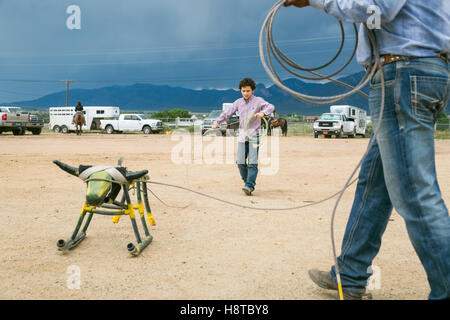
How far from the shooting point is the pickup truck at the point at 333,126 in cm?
3341

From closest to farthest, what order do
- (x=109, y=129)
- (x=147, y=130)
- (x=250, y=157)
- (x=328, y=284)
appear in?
(x=328, y=284), (x=250, y=157), (x=147, y=130), (x=109, y=129)

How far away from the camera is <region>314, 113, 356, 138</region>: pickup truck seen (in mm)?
33406

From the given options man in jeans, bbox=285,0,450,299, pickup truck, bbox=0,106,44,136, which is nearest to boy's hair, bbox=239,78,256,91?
man in jeans, bbox=285,0,450,299

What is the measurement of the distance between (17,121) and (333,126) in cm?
2148

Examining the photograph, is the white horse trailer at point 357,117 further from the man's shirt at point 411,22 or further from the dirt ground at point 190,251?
the man's shirt at point 411,22

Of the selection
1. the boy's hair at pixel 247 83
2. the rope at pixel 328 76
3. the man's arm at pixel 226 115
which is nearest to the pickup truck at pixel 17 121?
the man's arm at pixel 226 115

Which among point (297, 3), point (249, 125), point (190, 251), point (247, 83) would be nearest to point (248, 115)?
point (249, 125)

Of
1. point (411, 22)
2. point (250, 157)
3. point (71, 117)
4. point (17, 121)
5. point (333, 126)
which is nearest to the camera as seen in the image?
point (411, 22)

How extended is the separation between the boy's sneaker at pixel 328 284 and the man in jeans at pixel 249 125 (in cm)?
435

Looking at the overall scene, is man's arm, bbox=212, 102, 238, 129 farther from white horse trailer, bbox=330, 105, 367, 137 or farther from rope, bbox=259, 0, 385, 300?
white horse trailer, bbox=330, 105, 367, 137

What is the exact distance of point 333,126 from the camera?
3356cm

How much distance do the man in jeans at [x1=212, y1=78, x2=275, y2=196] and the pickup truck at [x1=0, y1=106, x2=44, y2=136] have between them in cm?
2448

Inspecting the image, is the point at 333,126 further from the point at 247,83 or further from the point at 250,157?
the point at 250,157
